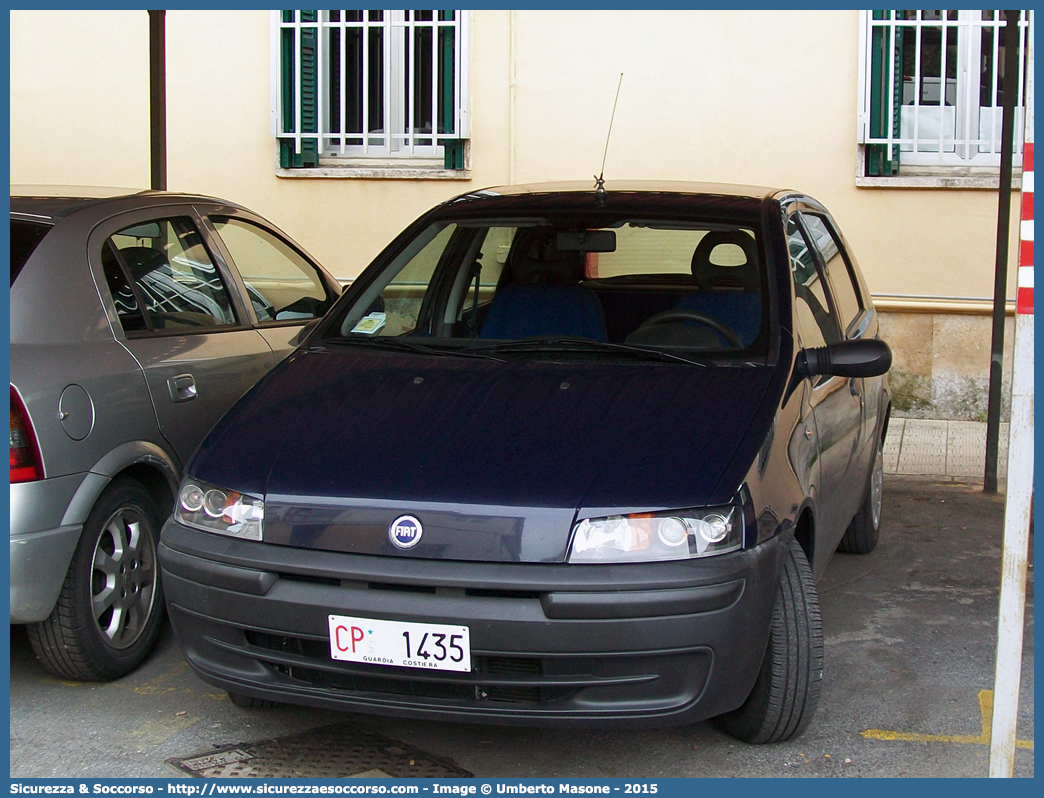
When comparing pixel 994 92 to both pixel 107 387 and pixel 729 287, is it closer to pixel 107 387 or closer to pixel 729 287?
pixel 729 287

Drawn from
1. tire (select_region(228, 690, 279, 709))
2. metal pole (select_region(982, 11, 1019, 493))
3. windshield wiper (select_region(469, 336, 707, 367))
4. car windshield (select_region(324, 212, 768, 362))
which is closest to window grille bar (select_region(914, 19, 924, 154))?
metal pole (select_region(982, 11, 1019, 493))

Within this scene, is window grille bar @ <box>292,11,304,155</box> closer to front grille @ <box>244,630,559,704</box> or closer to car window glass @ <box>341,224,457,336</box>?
car window glass @ <box>341,224,457,336</box>

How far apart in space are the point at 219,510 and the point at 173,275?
1666mm

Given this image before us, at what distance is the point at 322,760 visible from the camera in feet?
11.0

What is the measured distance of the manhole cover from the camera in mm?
3287

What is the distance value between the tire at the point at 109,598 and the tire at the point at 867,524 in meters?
2.84

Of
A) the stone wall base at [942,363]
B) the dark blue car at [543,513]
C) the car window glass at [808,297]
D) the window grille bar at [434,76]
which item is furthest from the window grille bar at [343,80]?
the car window glass at [808,297]

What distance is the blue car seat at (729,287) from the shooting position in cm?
392

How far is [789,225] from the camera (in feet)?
14.3

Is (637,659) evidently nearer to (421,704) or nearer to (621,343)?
(421,704)

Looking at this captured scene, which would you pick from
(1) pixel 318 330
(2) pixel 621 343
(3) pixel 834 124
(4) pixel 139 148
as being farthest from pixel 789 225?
(4) pixel 139 148

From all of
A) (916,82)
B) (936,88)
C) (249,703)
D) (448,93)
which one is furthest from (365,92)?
(249,703)

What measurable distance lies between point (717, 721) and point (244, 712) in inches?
54.8

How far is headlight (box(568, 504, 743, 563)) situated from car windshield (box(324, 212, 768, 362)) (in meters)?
0.90
